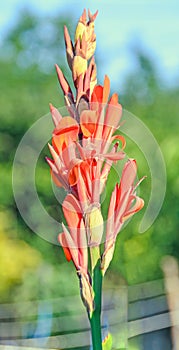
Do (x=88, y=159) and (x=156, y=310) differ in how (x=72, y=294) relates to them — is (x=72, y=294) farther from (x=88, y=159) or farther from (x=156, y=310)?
(x=88, y=159)

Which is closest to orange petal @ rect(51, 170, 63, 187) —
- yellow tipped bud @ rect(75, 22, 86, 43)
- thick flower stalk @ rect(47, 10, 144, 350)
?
thick flower stalk @ rect(47, 10, 144, 350)

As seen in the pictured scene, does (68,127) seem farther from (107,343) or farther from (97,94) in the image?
(107,343)

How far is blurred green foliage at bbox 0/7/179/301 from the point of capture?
→ 11.3ft

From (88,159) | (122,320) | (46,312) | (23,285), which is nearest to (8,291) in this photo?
(23,285)

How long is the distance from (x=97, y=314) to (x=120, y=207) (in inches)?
3.3

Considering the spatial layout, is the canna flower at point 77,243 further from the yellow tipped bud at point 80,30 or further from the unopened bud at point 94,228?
the yellow tipped bud at point 80,30

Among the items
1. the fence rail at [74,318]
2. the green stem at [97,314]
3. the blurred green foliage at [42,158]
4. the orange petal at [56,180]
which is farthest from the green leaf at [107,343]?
the blurred green foliage at [42,158]

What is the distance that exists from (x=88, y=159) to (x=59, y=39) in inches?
146

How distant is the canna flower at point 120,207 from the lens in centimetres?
53

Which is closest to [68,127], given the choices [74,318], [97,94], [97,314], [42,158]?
[97,94]

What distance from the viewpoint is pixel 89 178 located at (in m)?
0.53

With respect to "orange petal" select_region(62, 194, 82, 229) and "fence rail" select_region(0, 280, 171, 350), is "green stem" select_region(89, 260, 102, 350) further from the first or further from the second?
"fence rail" select_region(0, 280, 171, 350)

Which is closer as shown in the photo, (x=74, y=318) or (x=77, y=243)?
(x=77, y=243)

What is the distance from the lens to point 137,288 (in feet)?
10.4
